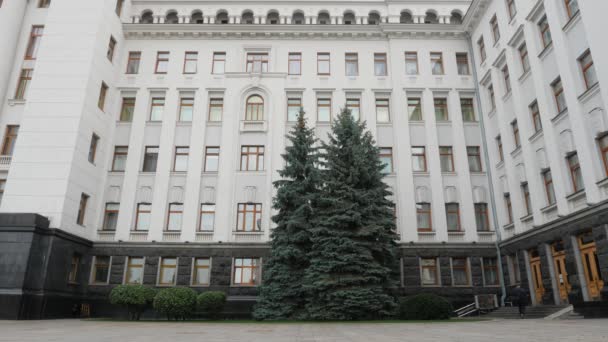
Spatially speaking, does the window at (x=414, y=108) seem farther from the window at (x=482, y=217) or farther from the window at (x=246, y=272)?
the window at (x=246, y=272)

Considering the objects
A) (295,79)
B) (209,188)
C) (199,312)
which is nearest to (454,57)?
(295,79)

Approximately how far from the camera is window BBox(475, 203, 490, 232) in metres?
24.5

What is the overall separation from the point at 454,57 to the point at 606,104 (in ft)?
45.3

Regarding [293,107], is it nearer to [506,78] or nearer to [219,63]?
[219,63]

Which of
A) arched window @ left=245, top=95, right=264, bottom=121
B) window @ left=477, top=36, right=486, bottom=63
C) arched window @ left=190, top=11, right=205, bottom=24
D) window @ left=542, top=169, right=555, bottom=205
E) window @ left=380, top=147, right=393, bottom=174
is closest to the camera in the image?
window @ left=542, top=169, right=555, bottom=205

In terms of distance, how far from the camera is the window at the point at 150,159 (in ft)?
84.3

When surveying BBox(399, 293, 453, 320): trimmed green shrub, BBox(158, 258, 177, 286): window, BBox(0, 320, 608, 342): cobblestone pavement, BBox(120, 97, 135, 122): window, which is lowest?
BBox(0, 320, 608, 342): cobblestone pavement

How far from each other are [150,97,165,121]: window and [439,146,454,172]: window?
1854cm

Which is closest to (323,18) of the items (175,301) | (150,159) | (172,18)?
(172,18)

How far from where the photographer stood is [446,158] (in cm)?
2602

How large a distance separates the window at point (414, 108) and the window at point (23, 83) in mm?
24223

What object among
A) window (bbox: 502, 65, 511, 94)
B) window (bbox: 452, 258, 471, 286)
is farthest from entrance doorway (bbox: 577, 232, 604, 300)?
window (bbox: 502, 65, 511, 94)

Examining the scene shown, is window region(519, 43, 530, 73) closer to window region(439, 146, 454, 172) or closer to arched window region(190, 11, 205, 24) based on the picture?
window region(439, 146, 454, 172)

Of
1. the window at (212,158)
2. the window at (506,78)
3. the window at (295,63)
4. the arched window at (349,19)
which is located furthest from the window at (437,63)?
the window at (212,158)
